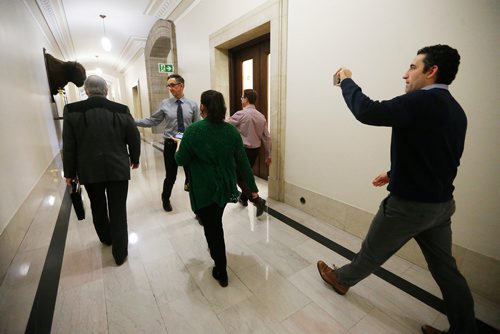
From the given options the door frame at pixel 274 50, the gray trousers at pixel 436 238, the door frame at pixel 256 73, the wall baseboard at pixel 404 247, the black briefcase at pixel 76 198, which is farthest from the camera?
the door frame at pixel 256 73

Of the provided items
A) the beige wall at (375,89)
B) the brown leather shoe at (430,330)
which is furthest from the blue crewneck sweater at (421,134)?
the brown leather shoe at (430,330)

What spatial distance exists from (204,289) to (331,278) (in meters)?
0.93

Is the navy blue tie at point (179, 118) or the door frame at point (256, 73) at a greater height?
the door frame at point (256, 73)

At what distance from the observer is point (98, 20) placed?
6934mm

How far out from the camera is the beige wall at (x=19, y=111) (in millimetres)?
2225

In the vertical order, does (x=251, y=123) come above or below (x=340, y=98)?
below

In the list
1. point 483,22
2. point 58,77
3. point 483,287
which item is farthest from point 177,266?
point 58,77

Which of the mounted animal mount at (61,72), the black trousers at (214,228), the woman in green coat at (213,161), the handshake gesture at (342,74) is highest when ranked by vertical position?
the mounted animal mount at (61,72)

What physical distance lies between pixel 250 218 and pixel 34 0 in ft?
16.3

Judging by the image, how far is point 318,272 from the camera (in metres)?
2.05

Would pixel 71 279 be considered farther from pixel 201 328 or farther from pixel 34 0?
pixel 34 0

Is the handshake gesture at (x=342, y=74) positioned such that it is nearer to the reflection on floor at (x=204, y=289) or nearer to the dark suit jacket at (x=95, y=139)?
the reflection on floor at (x=204, y=289)

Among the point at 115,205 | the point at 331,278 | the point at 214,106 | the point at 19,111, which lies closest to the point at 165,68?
the point at 19,111

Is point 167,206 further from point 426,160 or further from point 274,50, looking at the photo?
point 426,160
